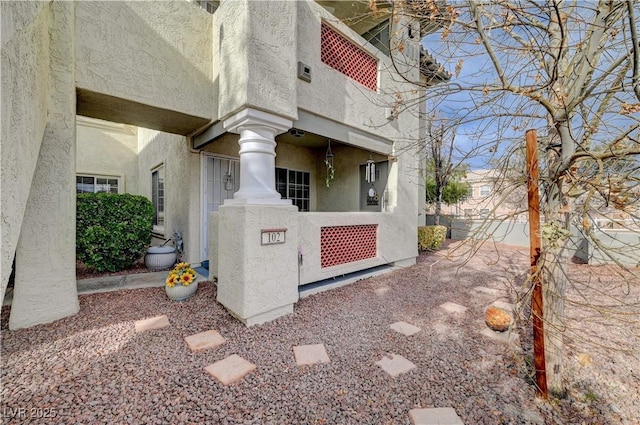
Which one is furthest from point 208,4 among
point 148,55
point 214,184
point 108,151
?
point 108,151

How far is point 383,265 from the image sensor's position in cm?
733

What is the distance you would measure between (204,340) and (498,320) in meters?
4.11

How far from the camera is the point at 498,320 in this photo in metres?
3.71

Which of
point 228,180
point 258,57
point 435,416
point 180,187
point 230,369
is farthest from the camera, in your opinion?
point 228,180

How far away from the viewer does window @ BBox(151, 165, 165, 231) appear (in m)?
8.51

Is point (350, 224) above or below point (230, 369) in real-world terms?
above

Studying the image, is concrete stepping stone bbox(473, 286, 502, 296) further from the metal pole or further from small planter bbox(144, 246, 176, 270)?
small planter bbox(144, 246, 176, 270)

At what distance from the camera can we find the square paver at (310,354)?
3037 millimetres

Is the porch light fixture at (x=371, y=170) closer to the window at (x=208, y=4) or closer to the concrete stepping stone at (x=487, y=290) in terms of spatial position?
the concrete stepping stone at (x=487, y=290)

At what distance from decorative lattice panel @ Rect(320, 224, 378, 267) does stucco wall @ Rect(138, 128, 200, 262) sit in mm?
3430

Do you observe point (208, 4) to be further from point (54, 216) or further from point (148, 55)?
point (54, 216)

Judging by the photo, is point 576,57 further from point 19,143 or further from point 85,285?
point 85,285

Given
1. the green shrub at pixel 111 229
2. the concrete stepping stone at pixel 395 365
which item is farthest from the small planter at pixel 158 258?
the concrete stepping stone at pixel 395 365

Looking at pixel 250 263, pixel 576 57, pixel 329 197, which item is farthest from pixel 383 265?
pixel 576 57
